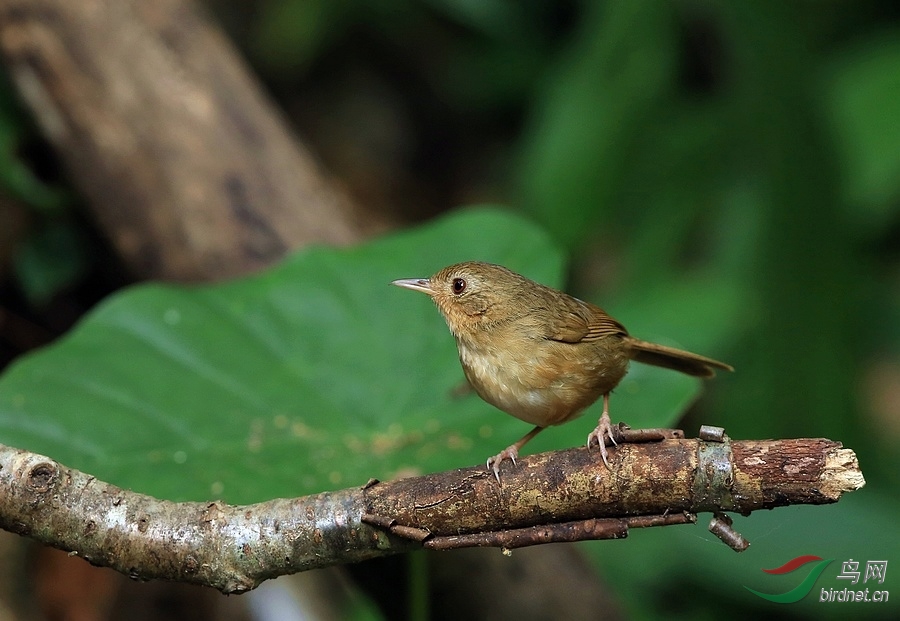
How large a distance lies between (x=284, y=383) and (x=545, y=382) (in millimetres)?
1267

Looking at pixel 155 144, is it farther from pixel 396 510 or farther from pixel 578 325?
pixel 396 510

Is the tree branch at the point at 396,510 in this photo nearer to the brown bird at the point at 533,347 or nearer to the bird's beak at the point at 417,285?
the brown bird at the point at 533,347

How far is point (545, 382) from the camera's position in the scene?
280 cm

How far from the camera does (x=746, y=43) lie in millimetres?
5754

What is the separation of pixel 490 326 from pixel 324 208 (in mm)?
2196

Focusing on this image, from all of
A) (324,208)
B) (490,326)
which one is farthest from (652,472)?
(324,208)

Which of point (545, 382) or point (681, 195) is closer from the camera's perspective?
point (545, 382)

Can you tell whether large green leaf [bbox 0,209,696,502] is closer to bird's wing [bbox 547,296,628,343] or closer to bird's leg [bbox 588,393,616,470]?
bird's wing [bbox 547,296,628,343]

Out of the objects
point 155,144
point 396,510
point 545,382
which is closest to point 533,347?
point 545,382

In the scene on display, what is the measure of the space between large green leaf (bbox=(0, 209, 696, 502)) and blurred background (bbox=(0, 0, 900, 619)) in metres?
0.86

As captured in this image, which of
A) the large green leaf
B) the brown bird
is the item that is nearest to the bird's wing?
the brown bird

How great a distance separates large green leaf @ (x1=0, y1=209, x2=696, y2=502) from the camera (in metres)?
3.22

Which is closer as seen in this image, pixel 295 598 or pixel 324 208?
pixel 295 598

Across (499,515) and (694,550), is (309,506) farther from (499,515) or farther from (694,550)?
(694,550)
